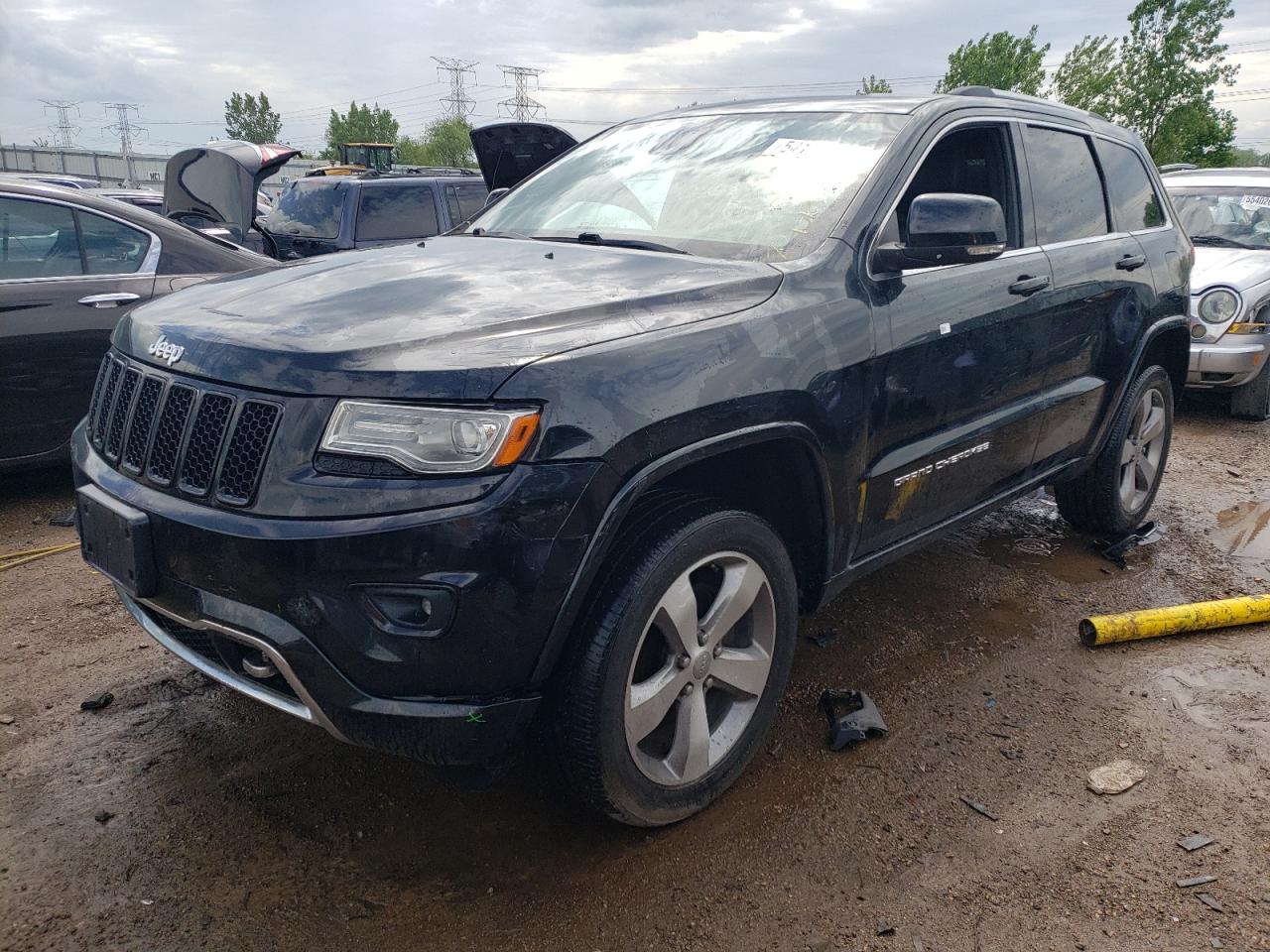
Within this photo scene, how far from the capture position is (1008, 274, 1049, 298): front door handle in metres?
3.37

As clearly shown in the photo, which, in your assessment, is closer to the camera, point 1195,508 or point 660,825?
point 660,825

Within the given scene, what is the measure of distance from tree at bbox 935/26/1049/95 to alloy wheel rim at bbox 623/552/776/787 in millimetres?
43914

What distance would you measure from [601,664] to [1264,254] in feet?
25.8

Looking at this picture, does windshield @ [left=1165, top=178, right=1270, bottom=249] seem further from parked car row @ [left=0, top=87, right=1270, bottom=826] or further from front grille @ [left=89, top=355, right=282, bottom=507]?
front grille @ [left=89, top=355, right=282, bottom=507]

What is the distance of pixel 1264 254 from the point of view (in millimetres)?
7691

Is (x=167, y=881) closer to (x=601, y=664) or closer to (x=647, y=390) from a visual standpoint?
(x=601, y=664)

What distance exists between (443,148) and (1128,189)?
8916 cm

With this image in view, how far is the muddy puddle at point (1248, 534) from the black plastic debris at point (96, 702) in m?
4.90

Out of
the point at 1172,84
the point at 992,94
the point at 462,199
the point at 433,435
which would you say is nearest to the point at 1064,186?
the point at 992,94

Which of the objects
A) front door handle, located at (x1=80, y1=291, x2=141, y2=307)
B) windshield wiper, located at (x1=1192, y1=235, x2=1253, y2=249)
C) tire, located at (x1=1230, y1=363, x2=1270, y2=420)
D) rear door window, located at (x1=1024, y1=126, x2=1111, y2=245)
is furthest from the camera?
windshield wiper, located at (x1=1192, y1=235, x2=1253, y2=249)

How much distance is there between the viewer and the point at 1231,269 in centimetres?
752

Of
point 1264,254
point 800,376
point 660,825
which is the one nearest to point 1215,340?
point 1264,254

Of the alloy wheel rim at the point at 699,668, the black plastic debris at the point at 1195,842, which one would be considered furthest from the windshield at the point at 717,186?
the black plastic debris at the point at 1195,842

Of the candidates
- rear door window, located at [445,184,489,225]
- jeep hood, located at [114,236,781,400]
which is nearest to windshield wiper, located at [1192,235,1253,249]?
rear door window, located at [445,184,489,225]
